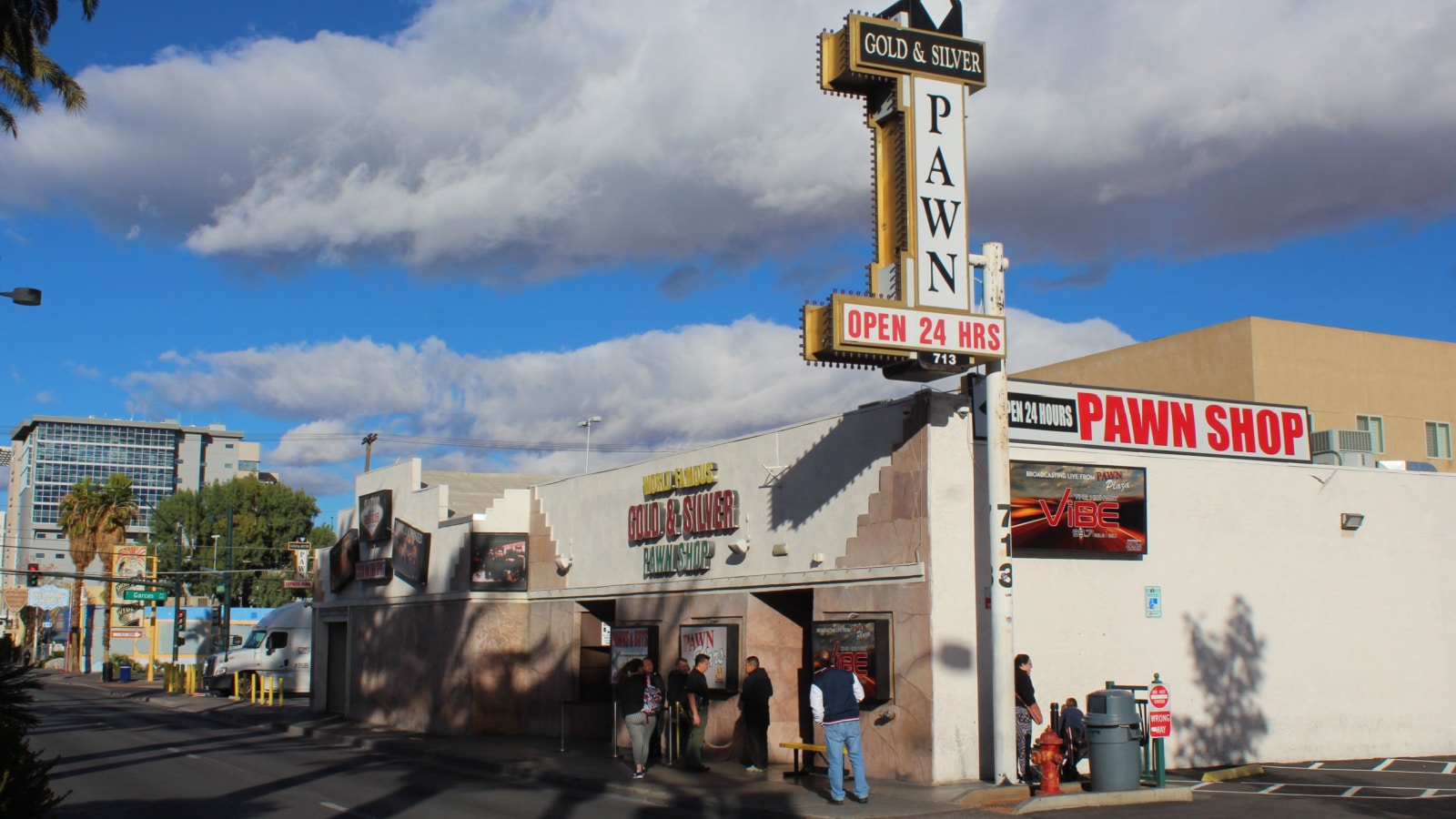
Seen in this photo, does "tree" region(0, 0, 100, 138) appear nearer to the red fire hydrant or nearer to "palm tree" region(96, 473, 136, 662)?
the red fire hydrant

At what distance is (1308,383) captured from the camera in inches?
1201

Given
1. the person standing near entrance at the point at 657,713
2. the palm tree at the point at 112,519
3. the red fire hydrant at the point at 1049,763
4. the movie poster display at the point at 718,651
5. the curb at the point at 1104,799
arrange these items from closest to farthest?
the curb at the point at 1104,799
the red fire hydrant at the point at 1049,763
the person standing near entrance at the point at 657,713
the movie poster display at the point at 718,651
the palm tree at the point at 112,519

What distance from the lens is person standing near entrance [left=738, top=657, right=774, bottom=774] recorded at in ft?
57.5

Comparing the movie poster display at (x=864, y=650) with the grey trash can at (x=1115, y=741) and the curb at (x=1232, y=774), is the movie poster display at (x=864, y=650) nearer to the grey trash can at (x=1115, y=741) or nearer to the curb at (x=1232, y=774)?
the grey trash can at (x=1115, y=741)

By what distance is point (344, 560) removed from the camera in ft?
109

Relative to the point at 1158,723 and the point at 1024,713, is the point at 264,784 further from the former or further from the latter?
the point at 1158,723

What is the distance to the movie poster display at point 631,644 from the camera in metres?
21.3

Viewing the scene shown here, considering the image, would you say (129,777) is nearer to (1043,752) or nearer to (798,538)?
(798,538)

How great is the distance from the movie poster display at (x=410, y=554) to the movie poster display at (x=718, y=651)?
10582 millimetres

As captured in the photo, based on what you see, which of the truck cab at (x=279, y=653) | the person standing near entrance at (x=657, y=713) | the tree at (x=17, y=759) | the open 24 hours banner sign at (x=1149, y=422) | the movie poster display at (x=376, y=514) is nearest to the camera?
the tree at (x=17, y=759)

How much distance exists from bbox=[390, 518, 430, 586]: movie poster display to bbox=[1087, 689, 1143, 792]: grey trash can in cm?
1831

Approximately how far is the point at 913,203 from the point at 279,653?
1375 inches

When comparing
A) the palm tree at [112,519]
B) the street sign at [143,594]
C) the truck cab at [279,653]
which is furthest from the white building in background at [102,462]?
the truck cab at [279,653]

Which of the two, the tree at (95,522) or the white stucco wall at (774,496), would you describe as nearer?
the white stucco wall at (774,496)
